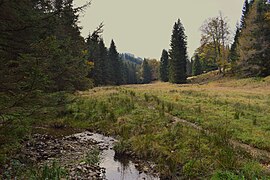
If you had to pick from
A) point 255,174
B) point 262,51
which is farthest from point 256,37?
point 255,174

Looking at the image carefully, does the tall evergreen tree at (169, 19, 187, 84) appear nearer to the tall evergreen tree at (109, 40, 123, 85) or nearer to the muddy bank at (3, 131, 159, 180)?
the tall evergreen tree at (109, 40, 123, 85)

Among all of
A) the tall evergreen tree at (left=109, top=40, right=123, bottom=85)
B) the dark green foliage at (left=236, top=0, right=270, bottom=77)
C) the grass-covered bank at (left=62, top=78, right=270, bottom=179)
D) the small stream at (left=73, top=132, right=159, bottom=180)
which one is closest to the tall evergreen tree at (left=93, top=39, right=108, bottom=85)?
the tall evergreen tree at (left=109, top=40, right=123, bottom=85)

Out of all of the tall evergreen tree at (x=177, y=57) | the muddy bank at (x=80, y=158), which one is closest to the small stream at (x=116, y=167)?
the muddy bank at (x=80, y=158)

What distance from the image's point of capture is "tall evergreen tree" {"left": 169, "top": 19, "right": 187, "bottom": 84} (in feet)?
164

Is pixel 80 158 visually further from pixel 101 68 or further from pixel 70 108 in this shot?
pixel 101 68

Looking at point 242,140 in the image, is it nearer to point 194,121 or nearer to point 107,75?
point 194,121

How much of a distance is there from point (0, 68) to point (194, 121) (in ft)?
32.2

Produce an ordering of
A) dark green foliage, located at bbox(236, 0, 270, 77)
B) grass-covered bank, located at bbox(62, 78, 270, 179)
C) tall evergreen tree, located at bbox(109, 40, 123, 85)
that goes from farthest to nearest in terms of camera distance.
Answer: tall evergreen tree, located at bbox(109, 40, 123, 85), dark green foliage, located at bbox(236, 0, 270, 77), grass-covered bank, located at bbox(62, 78, 270, 179)

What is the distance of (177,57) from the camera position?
49.9 metres

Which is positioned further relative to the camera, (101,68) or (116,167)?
(101,68)

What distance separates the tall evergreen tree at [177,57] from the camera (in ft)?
164

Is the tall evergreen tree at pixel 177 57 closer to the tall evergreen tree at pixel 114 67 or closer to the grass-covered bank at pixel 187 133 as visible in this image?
the tall evergreen tree at pixel 114 67

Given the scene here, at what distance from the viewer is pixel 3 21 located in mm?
6168

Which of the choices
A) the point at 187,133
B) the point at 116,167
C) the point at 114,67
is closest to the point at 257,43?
the point at 187,133
